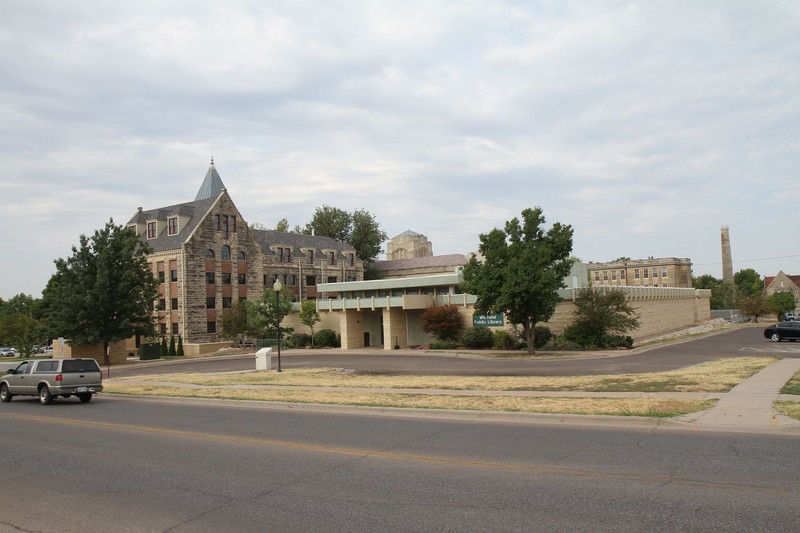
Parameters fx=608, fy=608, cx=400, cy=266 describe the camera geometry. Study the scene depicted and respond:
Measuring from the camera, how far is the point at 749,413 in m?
12.5

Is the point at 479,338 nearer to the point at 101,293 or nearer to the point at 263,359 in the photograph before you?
the point at 263,359

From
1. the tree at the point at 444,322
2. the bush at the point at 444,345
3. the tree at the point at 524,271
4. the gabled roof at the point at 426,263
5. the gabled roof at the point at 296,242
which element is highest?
the gabled roof at the point at 296,242

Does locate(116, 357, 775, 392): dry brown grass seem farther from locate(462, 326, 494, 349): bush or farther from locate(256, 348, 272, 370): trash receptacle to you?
locate(462, 326, 494, 349): bush

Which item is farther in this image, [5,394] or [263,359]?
[263,359]

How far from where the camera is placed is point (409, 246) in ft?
350

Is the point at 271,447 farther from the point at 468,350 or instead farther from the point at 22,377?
the point at 468,350

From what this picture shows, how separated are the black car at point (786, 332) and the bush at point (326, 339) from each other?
1373 inches

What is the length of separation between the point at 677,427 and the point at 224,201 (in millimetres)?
60251

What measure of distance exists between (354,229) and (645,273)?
186 feet

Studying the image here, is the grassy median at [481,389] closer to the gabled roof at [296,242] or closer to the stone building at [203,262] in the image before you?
the stone building at [203,262]

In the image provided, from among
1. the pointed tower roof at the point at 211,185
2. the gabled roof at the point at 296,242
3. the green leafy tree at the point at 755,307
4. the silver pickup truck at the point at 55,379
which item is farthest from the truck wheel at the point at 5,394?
the green leafy tree at the point at 755,307

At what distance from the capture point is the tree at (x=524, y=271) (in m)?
35.5

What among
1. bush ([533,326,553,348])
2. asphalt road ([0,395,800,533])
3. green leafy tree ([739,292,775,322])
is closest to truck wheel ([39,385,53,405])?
asphalt road ([0,395,800,533])

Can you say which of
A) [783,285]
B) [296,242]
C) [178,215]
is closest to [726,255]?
[783,285]
